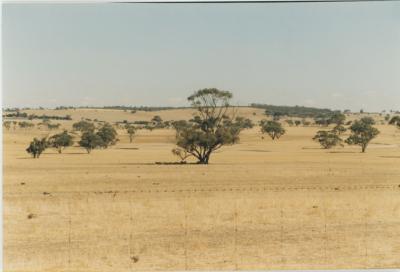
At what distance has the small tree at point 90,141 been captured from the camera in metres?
95.8

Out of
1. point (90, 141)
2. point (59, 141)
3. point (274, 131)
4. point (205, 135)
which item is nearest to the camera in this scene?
point (205, 135)

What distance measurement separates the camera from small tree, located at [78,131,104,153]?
95812 mm

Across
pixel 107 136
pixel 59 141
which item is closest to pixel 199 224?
pixel 59 141

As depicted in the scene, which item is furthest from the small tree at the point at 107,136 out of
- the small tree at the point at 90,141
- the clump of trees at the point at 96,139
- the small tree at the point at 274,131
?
the small tree at the point at 274,131

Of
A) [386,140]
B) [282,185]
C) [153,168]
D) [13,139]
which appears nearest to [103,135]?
[13,139]

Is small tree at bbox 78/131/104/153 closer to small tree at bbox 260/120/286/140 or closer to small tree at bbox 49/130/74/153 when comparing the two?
small tree at bbox 49/130/74/153

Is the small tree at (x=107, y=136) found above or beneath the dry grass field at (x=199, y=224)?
above

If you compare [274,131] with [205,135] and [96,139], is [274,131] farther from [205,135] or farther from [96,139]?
[205,135]

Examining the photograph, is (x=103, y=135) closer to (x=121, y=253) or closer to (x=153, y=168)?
(x=153, y=168)

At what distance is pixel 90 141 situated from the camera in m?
96.8

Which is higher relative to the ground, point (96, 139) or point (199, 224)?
point (96, 139)

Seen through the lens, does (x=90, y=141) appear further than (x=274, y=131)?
No

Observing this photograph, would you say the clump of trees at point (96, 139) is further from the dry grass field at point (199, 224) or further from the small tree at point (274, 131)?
the dry grass field at point (199, 224)

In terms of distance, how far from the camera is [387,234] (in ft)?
86.0
